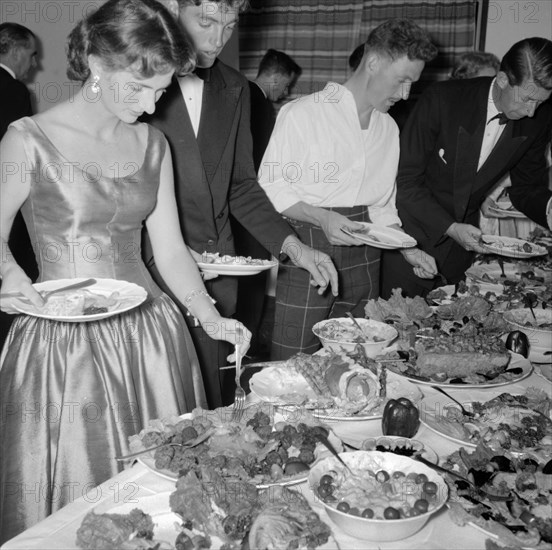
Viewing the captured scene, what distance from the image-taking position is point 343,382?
5.76 ft

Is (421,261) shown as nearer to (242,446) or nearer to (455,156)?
(455,156)

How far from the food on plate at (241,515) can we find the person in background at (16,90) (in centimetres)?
357

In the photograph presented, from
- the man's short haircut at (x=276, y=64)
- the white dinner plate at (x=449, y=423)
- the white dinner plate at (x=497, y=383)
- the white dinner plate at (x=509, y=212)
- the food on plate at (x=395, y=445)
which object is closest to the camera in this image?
the food on plate at (x=395, y=445)

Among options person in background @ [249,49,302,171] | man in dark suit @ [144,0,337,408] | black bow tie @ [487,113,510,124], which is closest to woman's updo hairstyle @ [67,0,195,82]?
man in dark suit @ [144,0,337,408]

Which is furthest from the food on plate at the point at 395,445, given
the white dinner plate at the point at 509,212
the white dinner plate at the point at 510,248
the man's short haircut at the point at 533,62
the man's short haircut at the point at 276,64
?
the man's short haircut at the point at 276,64

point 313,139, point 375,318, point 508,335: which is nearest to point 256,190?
point 313,139

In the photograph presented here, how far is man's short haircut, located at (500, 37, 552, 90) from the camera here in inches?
121

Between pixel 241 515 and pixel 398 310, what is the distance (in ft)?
4.76

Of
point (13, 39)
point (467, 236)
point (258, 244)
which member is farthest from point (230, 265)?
point (13, 39)

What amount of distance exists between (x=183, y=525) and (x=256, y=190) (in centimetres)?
166

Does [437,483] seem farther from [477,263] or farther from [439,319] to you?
[477,263]

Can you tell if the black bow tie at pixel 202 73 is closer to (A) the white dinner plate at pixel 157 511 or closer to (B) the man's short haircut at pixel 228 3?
(B) the man's short haircut at pixel 228 3

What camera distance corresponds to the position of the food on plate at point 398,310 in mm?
2529

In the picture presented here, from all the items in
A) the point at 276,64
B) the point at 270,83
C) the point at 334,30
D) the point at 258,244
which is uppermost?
the point at 334,30
